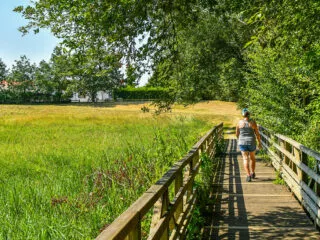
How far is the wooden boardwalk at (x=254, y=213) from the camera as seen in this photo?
6.09 meters

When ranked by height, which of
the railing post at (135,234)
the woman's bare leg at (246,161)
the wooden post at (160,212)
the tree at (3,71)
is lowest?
the woman's bare leg at (246,161)

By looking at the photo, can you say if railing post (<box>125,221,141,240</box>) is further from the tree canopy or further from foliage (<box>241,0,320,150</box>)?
foliage (<box>241,0,320,150</box>)

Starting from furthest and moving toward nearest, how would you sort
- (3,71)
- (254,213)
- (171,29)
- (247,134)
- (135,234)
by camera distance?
(3,71), (247,134), (171,29), (254,213), (135,234)

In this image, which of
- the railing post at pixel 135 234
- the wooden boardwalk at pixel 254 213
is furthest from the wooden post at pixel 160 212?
the wooden boardwalk at pixel 254 213

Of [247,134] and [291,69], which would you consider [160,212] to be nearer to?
[247,134]

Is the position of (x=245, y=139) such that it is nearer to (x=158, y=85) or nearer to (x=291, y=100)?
Answer: (x=158, y=85)

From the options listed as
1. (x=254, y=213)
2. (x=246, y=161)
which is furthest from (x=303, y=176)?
(x=246, y=161)

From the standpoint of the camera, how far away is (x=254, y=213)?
7.17 m

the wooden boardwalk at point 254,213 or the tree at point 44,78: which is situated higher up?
the tree at point 44,78

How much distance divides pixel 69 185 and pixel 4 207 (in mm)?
1793

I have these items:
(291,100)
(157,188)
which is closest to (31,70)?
(291,100)

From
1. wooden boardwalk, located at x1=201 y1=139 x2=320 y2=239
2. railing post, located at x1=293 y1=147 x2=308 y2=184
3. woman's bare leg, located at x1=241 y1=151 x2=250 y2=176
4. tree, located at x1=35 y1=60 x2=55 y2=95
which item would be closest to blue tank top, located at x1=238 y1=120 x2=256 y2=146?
woman's bare leg, located at x1=241 y1=151 x2=250 y2=176

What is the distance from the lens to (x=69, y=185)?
9.09 meters

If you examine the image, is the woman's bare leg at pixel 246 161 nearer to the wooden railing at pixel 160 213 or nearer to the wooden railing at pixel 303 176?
the wooden railing at pixel 303 176
